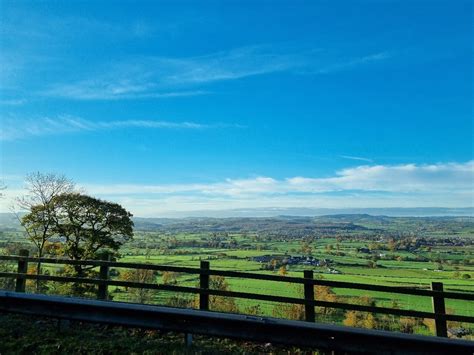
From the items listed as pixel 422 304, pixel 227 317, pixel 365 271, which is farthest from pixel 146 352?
pixel 365 271

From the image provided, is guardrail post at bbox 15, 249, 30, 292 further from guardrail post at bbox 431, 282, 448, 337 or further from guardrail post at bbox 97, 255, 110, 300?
guardrail post at bbox 431, 282, 448, 337

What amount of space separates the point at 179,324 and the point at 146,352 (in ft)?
2.12

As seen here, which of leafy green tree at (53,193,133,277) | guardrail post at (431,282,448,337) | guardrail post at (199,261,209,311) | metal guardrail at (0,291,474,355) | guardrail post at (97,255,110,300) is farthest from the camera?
leafy green tree at (53,193,133,277)

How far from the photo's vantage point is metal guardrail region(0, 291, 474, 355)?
14.4 ft

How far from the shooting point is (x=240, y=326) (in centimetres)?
492

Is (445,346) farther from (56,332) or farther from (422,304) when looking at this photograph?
(422,304)

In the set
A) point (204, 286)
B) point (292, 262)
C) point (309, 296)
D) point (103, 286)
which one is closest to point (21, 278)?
point (103, 286)

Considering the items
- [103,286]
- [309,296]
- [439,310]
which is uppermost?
[103,286]

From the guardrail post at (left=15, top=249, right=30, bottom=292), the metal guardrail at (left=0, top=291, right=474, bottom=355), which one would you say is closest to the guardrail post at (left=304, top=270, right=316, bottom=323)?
the metal guardrail at (left=0, top=291, right=474, bottom=355)

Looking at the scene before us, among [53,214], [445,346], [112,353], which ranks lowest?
[112,353]

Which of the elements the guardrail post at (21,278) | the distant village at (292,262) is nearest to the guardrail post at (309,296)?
the guardrail post at (21,278)

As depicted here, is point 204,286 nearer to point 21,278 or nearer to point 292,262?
point 21,278

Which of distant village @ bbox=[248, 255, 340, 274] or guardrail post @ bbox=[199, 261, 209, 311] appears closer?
guardrail post @ bbox=[199, 261, 209, 311]

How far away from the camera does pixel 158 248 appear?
61.2m
